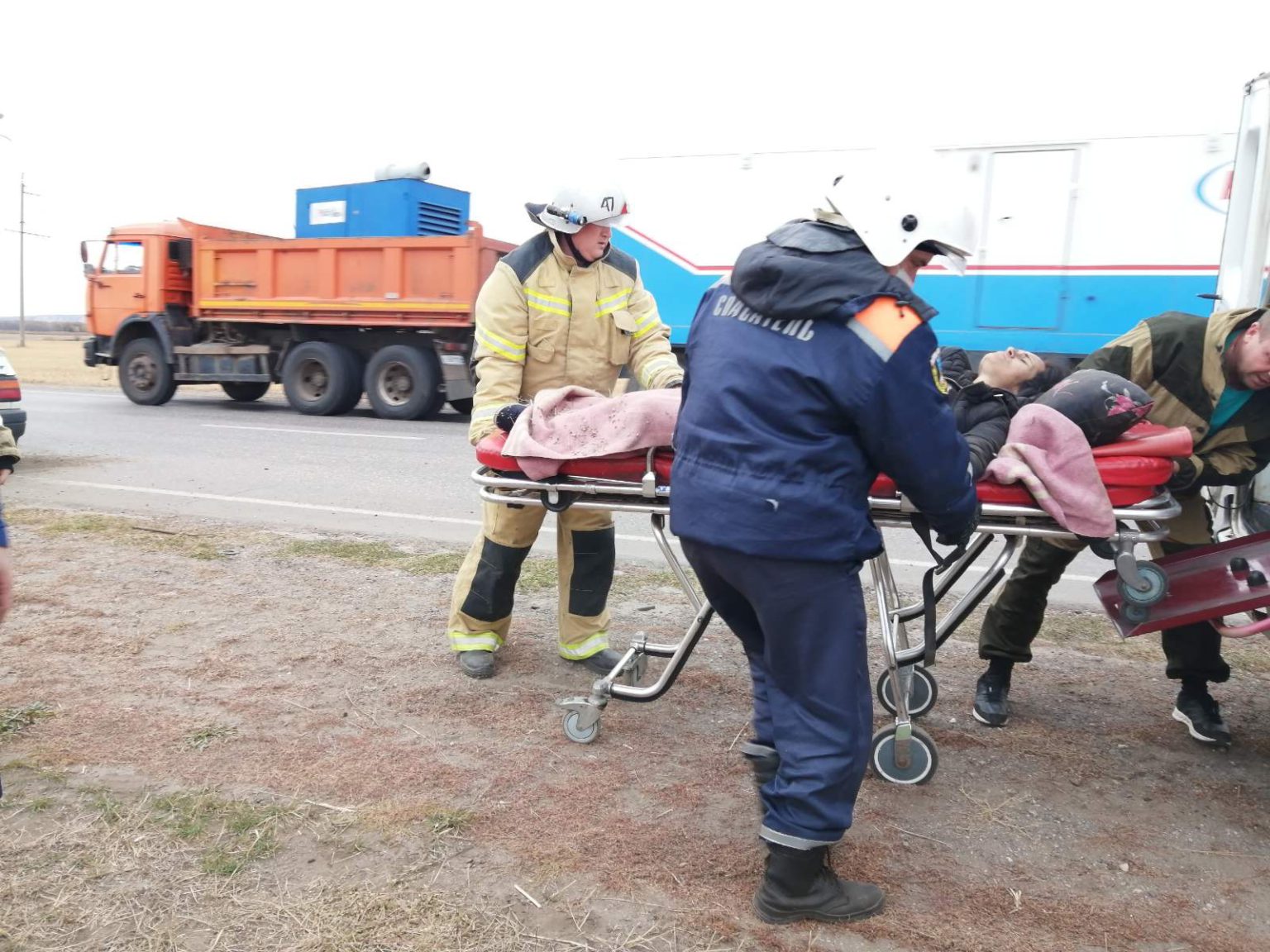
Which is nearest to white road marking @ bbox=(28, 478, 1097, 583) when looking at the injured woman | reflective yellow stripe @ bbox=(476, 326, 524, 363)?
reflective yellow stripe @ bbox=(476, 326, 524, 363)

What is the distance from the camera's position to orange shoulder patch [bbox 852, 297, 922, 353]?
245 cm

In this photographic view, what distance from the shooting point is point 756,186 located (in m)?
13.5

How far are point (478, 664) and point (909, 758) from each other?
175 centimetres

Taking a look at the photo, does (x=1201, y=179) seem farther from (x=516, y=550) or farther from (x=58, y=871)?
(x=58, y=871)

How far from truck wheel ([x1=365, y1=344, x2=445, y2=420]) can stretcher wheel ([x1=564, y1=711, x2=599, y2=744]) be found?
455 inches

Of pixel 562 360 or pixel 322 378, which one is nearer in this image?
pixel 562 360

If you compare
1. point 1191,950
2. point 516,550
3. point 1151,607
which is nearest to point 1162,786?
point 1151,607

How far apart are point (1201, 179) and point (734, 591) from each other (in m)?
10.5

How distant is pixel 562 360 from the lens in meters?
4.25

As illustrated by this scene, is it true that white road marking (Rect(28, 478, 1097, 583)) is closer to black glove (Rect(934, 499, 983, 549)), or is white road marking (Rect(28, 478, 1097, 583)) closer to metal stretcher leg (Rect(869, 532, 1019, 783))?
metal stretcher leg (Rect(869, 532, 1019, 783))

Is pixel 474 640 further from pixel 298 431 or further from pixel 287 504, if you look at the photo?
pixel 298 431

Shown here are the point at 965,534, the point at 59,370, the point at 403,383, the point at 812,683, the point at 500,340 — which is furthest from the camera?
the point at 59,370

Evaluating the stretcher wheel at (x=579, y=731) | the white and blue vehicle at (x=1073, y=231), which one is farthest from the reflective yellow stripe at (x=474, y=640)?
the white and blue vehicle at (x=1073, y=231)

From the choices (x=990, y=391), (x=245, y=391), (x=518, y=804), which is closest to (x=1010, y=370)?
(x=990, y=391)
